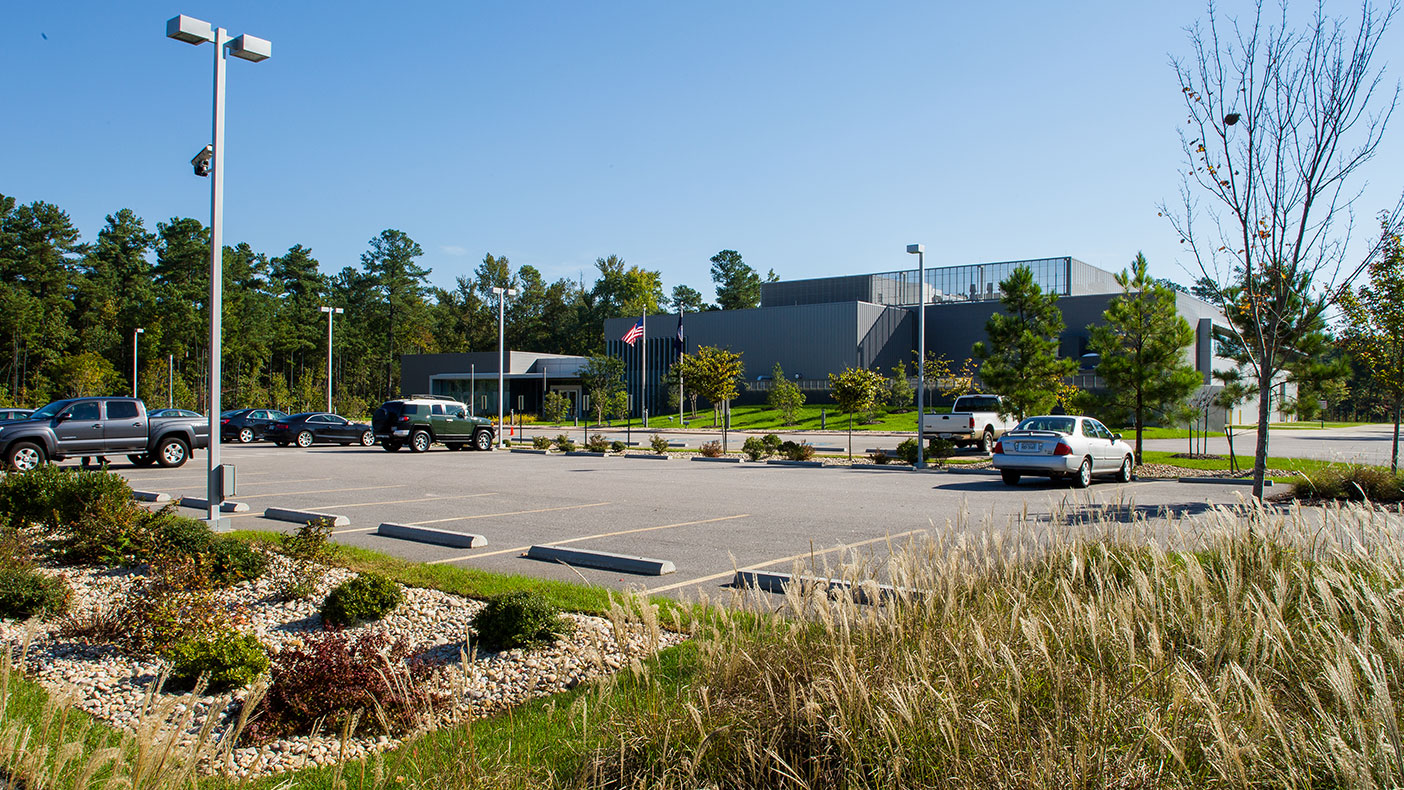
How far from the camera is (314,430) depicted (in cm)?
3750

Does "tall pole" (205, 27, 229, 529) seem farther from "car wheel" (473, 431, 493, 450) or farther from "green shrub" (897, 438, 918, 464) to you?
"car wheel" (473, 431, 493, 450)

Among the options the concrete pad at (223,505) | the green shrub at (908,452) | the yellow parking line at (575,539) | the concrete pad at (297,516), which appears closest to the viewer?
the yellow parking line at (575,539)

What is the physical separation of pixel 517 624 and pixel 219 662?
1804 mm

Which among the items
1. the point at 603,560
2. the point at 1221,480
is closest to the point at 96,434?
the point at 603,560

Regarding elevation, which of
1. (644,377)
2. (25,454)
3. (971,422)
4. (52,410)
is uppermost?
(644,377)

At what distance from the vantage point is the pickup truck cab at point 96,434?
2180 cm

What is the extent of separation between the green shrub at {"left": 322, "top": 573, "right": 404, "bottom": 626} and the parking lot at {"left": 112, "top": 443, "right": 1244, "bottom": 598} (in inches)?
80.6

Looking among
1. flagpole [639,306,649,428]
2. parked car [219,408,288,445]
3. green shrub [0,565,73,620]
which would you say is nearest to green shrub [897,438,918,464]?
green shrub [0,565,73,620]

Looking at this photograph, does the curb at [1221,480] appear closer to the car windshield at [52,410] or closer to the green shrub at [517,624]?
the green shrub at [517,624]

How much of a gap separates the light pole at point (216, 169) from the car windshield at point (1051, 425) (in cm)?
1578

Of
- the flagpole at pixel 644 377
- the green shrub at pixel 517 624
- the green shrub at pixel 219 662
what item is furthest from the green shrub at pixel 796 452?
the green shrub at pixel 219 662

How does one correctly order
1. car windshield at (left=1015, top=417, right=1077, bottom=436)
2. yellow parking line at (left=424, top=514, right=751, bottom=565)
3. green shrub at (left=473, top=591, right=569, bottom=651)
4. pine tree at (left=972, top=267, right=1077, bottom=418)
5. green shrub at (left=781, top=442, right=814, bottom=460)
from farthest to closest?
pine tree at (left=972, top=267, right=1077, bottom=418) → green shrub at (left=781, top=442, right=814, bottom=460) → car windshield at (left=1015, top=417, right=1077, bottom=436) → yellow parking line at (left=424, top=514, right=751, bottom=565) → green shrub at (left=473, top=591, right=569, bottom=651)

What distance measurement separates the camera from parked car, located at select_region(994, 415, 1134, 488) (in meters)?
18.5

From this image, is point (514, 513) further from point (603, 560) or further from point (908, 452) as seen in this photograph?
point (908, 452)
